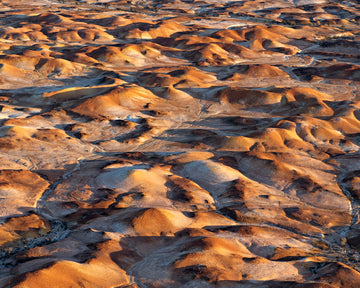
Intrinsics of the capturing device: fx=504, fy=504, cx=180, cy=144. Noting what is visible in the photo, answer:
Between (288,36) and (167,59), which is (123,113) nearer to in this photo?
(167,59)

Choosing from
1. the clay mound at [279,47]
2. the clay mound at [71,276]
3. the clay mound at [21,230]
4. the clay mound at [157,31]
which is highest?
the clay mound at [71,276]

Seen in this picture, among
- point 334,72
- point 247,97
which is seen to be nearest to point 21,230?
point 247,97

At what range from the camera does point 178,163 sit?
38781 mm

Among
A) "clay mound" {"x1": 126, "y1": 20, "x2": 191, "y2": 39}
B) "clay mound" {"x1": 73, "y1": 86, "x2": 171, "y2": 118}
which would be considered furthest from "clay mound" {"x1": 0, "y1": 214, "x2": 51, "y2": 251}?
"clay mound" {"x1": 126, "y1": 20, "x2": 191, "y2": 39}

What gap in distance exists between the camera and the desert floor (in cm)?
2528

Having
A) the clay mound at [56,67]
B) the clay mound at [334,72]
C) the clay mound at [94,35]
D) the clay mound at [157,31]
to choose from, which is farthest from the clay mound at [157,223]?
the clay mound at [157,31]

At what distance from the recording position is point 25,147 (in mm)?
40906

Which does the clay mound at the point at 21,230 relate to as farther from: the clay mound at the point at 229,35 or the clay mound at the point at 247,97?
the clay mound at the point at 229,35

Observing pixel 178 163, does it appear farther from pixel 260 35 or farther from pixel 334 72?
pixel 260 35

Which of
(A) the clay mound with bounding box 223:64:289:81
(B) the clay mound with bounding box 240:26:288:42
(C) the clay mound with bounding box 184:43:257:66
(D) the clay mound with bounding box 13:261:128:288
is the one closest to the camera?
(D) the clay mound with bounding box 13:261:128:288

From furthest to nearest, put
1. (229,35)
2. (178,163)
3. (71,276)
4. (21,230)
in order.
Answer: (229,35) → (178,163) → (21,230) → (71,276)

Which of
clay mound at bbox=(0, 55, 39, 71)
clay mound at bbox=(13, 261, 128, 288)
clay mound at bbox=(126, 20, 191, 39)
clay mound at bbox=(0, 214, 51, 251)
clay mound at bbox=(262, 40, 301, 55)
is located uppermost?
clay mound at bbox=(13, 261, 128, 288)

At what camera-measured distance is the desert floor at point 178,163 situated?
2528 cm

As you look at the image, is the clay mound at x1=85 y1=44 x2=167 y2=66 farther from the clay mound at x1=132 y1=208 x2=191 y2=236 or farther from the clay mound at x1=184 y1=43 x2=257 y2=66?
the clay mound at x1=132 y1=208 x2=191 y2=236
